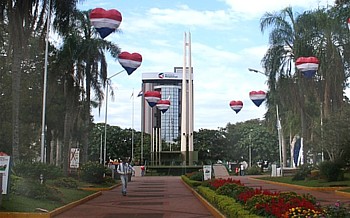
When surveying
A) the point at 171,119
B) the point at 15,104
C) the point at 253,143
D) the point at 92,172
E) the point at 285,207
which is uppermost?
the point at 171,119

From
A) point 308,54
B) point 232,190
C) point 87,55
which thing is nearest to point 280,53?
point 308,54

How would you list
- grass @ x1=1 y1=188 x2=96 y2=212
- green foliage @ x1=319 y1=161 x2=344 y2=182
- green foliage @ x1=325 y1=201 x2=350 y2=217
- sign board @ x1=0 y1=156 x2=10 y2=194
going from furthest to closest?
green foliage @ x1=319 y1=161 x2=344 y2=182
sign board @ x1=0 y1=156 x2=10 y2=194
grass @ x1=1 y1=188 x2=96 y2=212
green foliage @ x1=325 y1=201 x2=350 y2=217

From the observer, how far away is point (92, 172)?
3042 cm

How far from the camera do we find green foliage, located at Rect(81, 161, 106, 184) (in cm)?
3038

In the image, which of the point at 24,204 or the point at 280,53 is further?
the point at 280,53

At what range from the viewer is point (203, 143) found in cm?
8762

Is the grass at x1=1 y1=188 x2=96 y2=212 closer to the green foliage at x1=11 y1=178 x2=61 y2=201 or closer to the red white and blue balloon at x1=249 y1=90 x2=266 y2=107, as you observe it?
the green foliage at x1=11 y1=178 x2=61 y2=201

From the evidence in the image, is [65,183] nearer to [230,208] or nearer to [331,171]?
[230,208]

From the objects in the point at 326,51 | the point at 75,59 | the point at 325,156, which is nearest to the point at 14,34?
the point at 75,59

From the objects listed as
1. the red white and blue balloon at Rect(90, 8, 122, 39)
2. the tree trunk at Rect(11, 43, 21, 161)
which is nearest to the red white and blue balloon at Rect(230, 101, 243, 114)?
the red white and blue balloon at Rect(90, 8, 122, 39)

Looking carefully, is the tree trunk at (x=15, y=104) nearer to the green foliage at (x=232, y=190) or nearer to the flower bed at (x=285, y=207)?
the green foliage at (x=232, y=190)

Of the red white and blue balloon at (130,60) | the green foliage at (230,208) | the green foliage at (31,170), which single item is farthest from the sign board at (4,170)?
the red white and blue balloon at (130,60)

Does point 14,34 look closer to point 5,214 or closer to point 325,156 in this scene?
point 5,214

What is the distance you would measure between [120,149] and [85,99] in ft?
181
